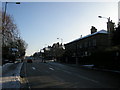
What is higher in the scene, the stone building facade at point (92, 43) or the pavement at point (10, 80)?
the stone building facade at point (92, 43)

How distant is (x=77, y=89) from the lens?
412 inches

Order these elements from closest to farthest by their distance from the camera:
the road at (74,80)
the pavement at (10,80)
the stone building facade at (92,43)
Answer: the pavement at (10,80), the road at (74,80), the stone building facade at (92,43)

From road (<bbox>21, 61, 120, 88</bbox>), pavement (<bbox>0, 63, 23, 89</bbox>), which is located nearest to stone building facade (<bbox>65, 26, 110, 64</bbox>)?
road (<bbox>21, 61, 120, 88</bbox>)

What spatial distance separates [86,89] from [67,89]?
1135 mm

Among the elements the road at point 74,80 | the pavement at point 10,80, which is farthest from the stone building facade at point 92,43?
the pavement at point 10,80

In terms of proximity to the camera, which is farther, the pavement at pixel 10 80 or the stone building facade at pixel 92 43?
the stone building facade at pixel 92 43

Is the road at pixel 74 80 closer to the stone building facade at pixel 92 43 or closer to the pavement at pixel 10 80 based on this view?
the pavement at pixel 10 80

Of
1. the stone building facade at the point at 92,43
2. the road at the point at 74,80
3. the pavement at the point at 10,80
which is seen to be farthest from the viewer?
the stone building facade at the point at 92,43

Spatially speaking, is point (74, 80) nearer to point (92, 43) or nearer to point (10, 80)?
point (10, 80)

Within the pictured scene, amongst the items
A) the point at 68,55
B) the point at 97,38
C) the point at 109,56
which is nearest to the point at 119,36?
the point at 109,56

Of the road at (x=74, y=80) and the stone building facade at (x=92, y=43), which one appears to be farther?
the stone building facade at (x=92, y=43)

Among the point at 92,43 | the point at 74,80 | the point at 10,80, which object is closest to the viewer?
the point at 10,80

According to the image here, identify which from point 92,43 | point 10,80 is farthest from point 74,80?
point 92,43

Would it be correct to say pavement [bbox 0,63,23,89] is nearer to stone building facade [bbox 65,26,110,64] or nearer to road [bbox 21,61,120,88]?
road [bbox 21,61,120,88]
